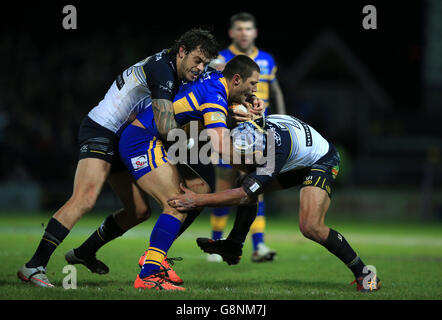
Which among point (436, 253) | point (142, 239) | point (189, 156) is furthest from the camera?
point (142, 239)

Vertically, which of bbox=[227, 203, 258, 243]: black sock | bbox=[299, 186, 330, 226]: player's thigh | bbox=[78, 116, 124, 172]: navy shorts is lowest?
bbox=[227, 203, 258, 243]: black sock

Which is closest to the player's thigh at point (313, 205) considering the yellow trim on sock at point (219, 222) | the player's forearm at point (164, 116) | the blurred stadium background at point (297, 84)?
the player's forearm at point (164, 116)

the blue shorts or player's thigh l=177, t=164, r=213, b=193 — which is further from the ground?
the blue shorts

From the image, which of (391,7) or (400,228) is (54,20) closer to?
(391,7)

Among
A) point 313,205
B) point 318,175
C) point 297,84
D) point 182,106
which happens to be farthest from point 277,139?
point 297,84

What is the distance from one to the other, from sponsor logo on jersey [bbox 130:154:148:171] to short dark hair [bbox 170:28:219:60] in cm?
107

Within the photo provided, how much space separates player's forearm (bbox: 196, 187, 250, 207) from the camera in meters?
6.30

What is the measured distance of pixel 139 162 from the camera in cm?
660

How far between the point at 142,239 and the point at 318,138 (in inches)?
222

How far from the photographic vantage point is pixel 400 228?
16.1m

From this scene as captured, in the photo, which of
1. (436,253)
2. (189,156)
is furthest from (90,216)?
(189,156)

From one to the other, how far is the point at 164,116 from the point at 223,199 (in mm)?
910

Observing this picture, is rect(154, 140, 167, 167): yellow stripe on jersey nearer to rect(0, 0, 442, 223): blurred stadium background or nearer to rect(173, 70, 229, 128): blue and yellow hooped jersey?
rect(173, 70, 229, 128): blue and yellow hooped jersey

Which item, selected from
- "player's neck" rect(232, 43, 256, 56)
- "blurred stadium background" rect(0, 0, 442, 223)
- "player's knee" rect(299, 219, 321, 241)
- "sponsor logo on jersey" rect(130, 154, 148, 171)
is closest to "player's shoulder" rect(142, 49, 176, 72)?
"sponsor logo on jersey" rect(130, 154, 148, 171)
